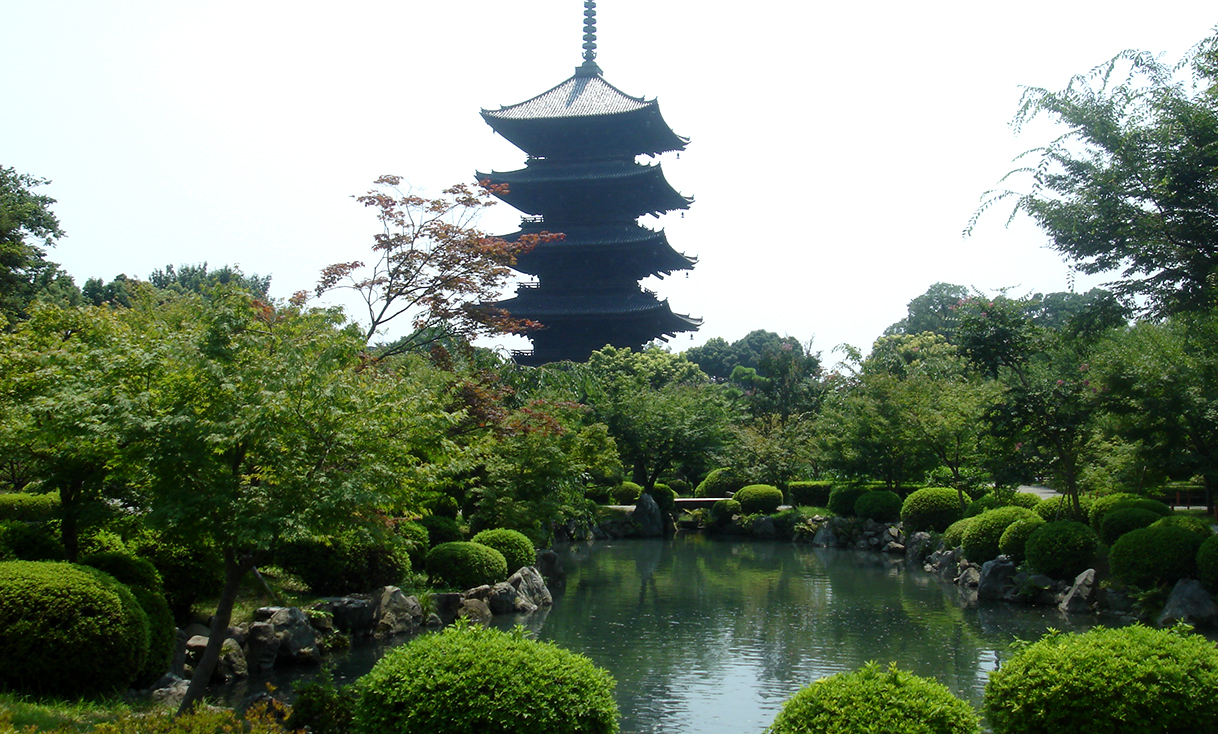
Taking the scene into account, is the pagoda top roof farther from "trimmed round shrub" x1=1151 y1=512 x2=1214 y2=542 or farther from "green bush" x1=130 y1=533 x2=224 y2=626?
"green bush" x1=130 y1=533 x2=224 y2=626

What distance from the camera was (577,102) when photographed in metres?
36.5

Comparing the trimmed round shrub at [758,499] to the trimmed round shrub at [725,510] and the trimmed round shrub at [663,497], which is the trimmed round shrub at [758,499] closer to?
the trimmed round shrub at [725,510]

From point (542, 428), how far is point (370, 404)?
934 centimetres

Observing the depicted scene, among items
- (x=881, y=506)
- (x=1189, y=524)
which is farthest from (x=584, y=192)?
(x=1189, y=524)

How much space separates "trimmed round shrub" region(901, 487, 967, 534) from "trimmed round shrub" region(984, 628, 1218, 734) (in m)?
16.8

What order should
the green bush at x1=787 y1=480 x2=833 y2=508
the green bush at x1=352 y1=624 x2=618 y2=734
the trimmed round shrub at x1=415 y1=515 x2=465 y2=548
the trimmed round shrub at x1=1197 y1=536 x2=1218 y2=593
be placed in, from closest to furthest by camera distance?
the green bush at x1=352 y1=624 x2=618 y2=734 < the trimmed round shrub at x1=1197 y1=536 x2=1218 y2=593 < the trimmed round shrub at x1=415 y1=515 x2=465 y2=548 < the green bush at x1=787 y1=480 x2=833 y2=508

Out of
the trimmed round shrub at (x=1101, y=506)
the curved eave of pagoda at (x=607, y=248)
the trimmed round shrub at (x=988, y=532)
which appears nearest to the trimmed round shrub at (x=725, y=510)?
the curved eave of pagoda at (x=607, y=248)

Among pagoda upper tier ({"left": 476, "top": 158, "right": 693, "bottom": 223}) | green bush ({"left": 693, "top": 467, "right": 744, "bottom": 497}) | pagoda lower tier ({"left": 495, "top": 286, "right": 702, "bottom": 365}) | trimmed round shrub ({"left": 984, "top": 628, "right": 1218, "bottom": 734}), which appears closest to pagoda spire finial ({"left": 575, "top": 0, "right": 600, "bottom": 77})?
pagoda upper tier ({"left": 476, "top": 158, "right": 693, "bottom": 223})

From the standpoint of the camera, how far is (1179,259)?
13.0 m

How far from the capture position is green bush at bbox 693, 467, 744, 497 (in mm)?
32188

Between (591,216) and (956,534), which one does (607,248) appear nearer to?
(591,216)

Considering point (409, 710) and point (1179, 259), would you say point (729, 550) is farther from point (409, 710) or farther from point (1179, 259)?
point (409, 710)

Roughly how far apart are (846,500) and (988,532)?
9.60m

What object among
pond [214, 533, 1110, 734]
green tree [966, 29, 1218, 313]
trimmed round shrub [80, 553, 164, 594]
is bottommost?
pond [214, 533, 1110, 734]
